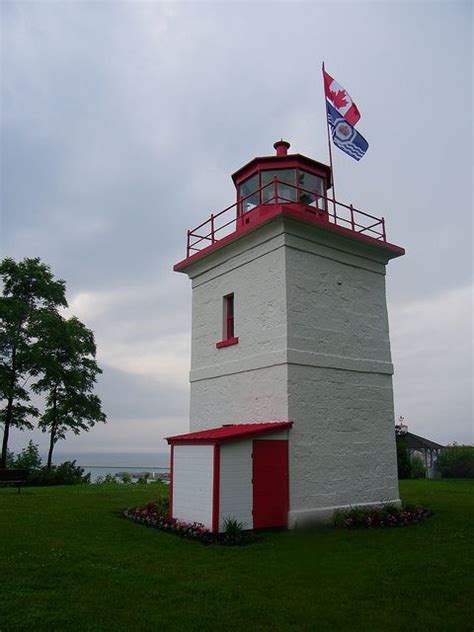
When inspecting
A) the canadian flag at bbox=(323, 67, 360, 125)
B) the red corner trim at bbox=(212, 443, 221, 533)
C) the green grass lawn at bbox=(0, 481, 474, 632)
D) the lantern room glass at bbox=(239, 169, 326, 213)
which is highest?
the canadian flag at bbox=(323, 67, 360, 125)

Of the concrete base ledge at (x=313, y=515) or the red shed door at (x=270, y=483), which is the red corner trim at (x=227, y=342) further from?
the concrete base ledge at (x=313, y=515)

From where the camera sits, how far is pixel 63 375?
2572cm

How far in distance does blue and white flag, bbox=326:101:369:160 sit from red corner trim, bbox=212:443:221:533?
8990mm

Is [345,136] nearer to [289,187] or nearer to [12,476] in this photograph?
[289,187]

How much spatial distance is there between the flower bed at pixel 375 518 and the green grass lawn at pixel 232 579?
0.56 m

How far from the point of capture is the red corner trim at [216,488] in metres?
10.6

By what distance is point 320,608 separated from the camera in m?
6.49

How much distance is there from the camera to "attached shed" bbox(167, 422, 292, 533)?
1089 cm

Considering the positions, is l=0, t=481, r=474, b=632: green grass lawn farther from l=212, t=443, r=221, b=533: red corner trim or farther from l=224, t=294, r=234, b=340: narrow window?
l=224, t=294, r=234, b=340: narrow window

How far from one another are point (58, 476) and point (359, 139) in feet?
59.3

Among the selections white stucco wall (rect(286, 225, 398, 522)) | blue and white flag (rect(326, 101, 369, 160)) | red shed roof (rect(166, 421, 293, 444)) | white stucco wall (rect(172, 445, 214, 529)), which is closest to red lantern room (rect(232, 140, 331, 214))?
blue and white flag (rect(326, 101, 369, 160))

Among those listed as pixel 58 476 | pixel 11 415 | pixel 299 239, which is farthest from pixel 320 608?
pixel 11 415

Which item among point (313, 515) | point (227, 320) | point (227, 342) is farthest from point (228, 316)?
point (313, 515)

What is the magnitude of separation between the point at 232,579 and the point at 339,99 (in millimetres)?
12890
